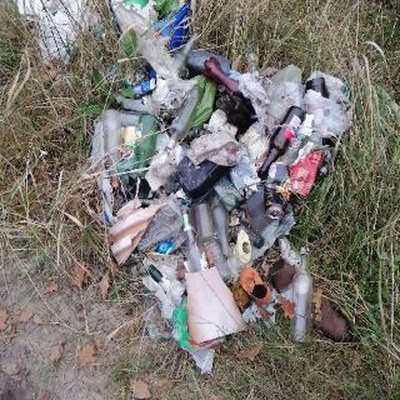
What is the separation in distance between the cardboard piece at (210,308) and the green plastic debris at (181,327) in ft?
0.11

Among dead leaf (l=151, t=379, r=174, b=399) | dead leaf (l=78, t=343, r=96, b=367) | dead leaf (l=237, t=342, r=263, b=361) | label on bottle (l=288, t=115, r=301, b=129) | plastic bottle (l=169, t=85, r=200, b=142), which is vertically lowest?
dead leaf (l=151, t=379, r=174, b=399)

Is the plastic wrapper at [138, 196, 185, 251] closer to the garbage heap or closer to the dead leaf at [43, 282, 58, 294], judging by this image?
the garbage heap

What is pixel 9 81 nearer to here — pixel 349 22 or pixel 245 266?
pixel 245 266

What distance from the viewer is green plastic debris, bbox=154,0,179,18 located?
Result: 3475 millimetres

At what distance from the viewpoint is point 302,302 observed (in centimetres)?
294

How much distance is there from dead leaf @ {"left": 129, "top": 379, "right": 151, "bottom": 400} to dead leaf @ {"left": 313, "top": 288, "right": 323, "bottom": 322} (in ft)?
2.80

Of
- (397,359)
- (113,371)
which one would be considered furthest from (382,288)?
(113,371)

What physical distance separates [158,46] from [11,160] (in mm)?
993

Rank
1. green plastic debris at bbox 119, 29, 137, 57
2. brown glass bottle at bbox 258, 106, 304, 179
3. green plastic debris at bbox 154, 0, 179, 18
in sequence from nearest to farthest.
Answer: brown glass bottle at bbox 258, 106, 304, 179 < green plastic debris at bbox 119, 29, 137, 57 < green plastic debris at bbox 154, 0, 179, 18

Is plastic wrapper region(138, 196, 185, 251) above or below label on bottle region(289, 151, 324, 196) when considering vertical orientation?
below

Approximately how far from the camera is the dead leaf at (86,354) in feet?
9.41

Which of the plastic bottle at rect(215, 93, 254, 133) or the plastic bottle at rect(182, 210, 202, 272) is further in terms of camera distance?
the plastic bottle at rect(215, 93, 254, 133)

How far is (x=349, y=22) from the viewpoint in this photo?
344 cm

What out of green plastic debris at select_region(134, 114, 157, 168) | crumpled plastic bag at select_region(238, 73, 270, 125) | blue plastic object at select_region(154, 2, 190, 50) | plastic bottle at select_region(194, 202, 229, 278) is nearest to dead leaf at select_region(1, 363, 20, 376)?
plastic bottle at select_region(194, 202, 229, 278)
